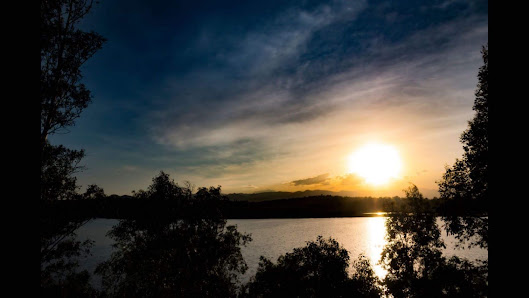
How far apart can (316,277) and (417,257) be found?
41.1 ft

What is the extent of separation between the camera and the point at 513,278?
2.11 m

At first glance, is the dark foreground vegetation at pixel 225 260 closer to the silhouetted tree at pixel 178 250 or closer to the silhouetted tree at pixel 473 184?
the silhouetted tree at pixel 178 250

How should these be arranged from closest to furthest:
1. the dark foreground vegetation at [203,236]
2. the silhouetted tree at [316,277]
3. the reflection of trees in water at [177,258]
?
the dark foreground vegetation at [203,236] → the silhouetted tree at [316,277] → the reflection of trees in water at [177,258]

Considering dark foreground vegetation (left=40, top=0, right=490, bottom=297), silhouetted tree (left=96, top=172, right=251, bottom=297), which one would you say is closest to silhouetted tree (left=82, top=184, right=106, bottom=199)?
dark foreground vegetation (left=40, top=0, right=490, bottom=297)

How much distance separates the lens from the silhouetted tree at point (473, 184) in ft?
63.5

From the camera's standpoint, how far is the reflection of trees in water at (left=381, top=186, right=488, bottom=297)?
88.5 ft

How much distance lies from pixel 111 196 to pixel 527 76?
81.1 ft

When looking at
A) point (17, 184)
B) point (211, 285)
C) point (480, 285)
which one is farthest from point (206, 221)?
point (17, 184)

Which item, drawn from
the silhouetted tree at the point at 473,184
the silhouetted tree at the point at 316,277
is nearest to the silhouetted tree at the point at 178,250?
the silhouetted tree at the point at 316,277

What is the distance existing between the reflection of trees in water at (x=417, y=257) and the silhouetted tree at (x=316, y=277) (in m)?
4.14

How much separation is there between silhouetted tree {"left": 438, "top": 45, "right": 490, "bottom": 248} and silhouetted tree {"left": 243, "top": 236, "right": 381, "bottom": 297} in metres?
10.8

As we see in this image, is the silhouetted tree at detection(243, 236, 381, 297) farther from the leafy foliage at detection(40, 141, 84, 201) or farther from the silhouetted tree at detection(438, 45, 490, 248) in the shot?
the leafy foliage at detection(40, 141, 84, 201)

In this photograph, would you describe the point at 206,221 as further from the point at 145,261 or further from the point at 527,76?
the point at 527,76

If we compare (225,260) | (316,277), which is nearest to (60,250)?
(225,260)
